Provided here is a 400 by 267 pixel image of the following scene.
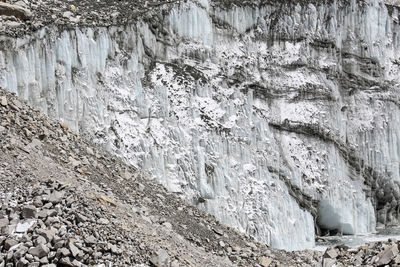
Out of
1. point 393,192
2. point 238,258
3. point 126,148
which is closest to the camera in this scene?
point 238,258

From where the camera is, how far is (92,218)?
12742 mm

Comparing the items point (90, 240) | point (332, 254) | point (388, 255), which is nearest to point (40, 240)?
A: point (90, 240)

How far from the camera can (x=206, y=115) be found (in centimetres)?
2639

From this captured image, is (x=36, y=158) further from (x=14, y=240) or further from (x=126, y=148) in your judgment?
(x=126, y=148)

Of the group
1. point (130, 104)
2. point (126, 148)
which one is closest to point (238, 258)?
point (126, 148)

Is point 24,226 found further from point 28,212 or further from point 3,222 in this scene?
point 3,222

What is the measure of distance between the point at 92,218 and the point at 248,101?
16819 mm

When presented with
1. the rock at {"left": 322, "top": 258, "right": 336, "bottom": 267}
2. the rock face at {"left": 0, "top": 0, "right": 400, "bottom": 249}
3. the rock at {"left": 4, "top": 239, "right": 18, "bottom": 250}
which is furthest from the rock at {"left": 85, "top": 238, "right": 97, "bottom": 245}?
the rock face at {"left": 0, "top": 0, "right": 400, "bottom": 249}

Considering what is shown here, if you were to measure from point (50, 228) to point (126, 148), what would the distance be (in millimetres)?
11602

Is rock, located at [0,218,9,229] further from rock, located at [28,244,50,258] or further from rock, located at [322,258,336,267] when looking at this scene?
rock, located at [322,258,336,267]

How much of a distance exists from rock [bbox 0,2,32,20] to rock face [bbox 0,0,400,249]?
120cm

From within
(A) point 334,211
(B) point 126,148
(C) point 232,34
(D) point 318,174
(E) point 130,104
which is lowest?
(A) point 334,211

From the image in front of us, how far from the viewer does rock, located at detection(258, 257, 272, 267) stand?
16422 mm

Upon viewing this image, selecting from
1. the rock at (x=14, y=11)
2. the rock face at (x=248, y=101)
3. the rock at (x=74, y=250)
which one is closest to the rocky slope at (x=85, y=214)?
the rock at (x=74, y=250)
